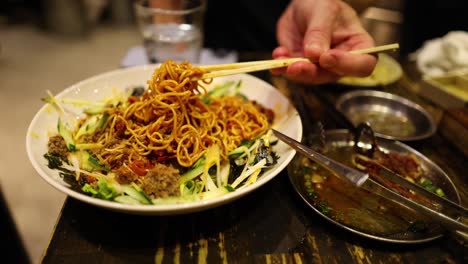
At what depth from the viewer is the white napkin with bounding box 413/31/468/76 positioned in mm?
2627

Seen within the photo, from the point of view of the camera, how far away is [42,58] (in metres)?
6.25

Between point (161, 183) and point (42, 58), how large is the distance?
6.06m

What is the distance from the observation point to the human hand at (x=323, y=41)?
168 cm

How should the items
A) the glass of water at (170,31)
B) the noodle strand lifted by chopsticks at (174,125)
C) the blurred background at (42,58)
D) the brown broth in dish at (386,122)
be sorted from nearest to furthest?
1. the noodle strand lifted by chopsticks at (174,125)
2. the brown broth in dish at (386,122)
3. the glass of water at (170,31)
4. the blurred background at (42,58)

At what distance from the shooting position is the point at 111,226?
1362 millimetres

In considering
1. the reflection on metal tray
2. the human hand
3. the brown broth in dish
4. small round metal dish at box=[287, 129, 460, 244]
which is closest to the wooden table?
small round metal dish at box=[287, 129, 460, 244]

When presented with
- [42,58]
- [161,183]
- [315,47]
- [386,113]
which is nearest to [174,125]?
[161,183]

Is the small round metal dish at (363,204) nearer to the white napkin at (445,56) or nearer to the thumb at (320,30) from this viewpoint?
the thumb at (320,30)

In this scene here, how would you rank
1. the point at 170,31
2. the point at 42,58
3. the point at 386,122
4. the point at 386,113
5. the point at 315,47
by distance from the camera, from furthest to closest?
the point at 42,58
the point at 170,31
the point at 386,113
the point at 386,122
the point at 315,47

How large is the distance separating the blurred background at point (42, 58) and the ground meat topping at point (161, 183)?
1197 millimetres

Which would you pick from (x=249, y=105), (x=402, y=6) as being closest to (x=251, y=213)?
(x=249, y=105)

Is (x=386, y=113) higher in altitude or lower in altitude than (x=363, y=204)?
lower

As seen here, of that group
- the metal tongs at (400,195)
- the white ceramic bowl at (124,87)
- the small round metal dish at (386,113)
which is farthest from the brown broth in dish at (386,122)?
the metal tongs at (400,195)

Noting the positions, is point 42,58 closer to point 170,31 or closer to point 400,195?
point 170,31
